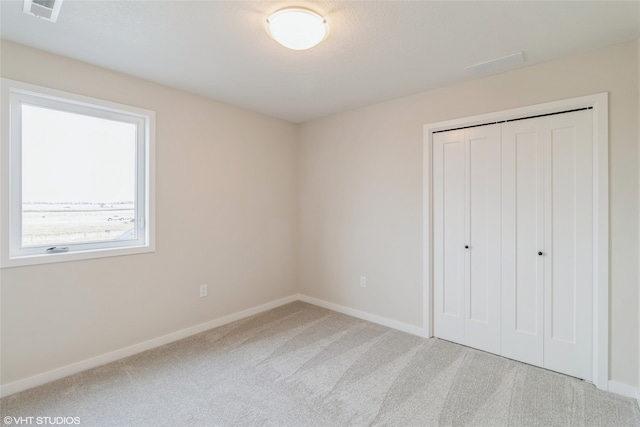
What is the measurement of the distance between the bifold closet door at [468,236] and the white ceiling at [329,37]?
648 millimetres

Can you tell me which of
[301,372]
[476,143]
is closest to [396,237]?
[476,143]

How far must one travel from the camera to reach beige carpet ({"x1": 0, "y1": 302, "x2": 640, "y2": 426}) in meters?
1.89

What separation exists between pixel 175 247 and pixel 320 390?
1926 mm

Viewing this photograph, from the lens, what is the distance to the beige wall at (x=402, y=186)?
6.93 ft

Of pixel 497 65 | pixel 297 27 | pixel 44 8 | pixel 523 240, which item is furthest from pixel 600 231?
pixel 44 8

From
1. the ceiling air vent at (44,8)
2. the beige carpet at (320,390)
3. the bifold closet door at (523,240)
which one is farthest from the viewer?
the bifold closet door at (523,240)

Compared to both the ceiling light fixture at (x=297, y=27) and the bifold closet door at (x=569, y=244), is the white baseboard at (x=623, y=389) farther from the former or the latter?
the ceiling light fixture at (x=297, y=27)

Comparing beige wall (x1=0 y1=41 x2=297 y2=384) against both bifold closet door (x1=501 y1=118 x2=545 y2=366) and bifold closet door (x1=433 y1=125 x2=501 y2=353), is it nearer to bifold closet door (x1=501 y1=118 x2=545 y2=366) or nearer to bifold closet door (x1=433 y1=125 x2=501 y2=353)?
bifold closet door (x1=433 y1=125 x2=501 y2=353)

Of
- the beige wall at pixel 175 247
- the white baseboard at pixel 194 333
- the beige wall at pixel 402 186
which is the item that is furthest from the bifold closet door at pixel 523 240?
the beige wall at pixel 175 247

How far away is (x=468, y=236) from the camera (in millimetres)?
2854

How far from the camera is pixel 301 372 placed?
2398 millimetres

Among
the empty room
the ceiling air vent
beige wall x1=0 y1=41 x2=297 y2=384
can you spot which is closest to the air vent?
the empty room

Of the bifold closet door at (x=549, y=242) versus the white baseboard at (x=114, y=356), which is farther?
the bifold closet door at (x=549, y=242)

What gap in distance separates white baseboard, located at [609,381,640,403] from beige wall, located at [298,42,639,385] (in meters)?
0.04
